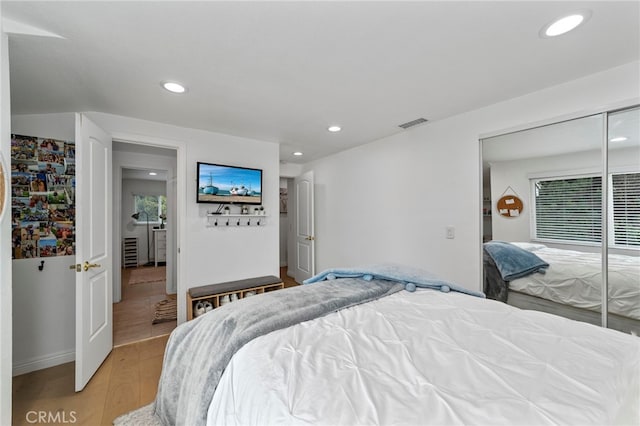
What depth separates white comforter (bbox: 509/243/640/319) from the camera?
68.4 inches

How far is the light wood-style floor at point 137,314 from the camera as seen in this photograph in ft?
9.43

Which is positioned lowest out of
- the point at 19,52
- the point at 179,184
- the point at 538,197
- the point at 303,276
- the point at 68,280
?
the point at 303,276

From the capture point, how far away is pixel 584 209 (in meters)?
1.96

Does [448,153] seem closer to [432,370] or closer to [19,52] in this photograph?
[432,370]

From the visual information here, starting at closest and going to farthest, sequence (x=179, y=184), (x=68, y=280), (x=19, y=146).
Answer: (x=19, y=146), (x=68, y=280), (x=179, y=184)

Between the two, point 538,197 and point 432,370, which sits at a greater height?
point 538,197

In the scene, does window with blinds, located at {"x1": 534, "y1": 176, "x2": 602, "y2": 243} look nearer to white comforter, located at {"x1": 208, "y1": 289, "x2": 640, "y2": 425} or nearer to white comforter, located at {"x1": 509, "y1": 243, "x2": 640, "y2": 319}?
white comforter, located at {"x1": 509, "y1": 243, "x2": 640, "y2": 319}

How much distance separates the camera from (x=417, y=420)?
27.8 inches

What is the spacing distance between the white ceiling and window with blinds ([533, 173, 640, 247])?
2.61 ft

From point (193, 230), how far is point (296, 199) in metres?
2.19

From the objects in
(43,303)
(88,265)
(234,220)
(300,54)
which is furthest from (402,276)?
(43,303)

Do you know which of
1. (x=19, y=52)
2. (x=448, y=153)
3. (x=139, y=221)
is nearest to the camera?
(x=19, y=52)

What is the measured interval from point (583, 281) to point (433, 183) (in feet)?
4.70

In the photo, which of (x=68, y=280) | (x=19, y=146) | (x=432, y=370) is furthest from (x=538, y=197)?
(x=19, y=146)
